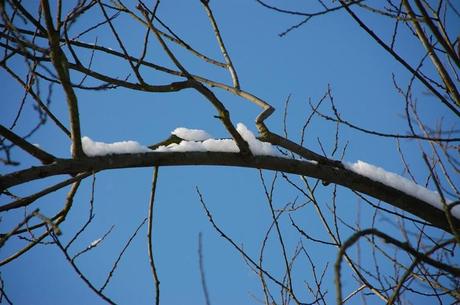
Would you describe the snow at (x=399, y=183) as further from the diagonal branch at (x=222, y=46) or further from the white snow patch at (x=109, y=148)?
the white snow patch at (x=109, y=148)

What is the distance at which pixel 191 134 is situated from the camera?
1.57 m

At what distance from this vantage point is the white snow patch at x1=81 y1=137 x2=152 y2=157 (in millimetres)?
1293

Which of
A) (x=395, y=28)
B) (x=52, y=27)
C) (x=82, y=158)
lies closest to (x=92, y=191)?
(x=82, y=158)

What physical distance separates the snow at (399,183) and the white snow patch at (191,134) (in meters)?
0.64

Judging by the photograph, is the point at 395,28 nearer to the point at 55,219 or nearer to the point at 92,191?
the point at 92,191

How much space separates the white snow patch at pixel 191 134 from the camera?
1.55 m

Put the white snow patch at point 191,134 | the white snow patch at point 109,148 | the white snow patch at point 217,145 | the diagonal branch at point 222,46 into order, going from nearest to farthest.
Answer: the white snow patch at point 109,148 → the white snow patch at point 217,145 → the white snow patch at point 191,134 → the diagonal branch at point 222,46

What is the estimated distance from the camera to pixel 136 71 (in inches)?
52.5

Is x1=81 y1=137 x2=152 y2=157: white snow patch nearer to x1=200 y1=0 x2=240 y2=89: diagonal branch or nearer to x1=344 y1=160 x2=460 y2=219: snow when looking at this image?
x1=200 y1=0 x2=240 y2=89: diagonal branch

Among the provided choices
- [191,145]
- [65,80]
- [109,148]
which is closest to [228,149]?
[191,145]

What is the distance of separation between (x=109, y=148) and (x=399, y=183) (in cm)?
121

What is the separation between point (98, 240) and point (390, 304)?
146 cm

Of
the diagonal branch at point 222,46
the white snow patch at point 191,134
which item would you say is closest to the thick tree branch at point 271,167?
the white snow patch at point 191,134

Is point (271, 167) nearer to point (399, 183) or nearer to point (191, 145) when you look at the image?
point (191, 145)
